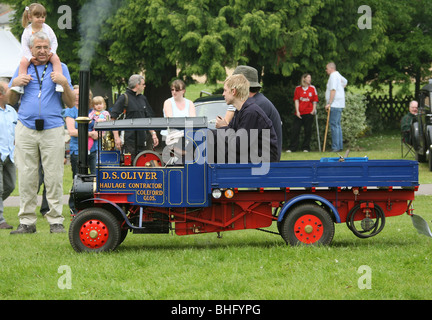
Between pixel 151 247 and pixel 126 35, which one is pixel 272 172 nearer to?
pixel 151 247

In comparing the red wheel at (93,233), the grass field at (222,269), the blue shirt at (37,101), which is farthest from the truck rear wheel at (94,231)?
the blue shirt at (37,101)

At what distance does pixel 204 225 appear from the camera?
833cm

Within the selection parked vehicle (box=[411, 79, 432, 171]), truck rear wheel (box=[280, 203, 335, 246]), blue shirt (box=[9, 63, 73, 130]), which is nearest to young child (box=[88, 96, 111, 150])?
blue shirt (box=[9, 63, 73, 130])

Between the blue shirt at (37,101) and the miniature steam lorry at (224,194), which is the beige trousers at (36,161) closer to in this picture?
the blue shirt at (37,101)

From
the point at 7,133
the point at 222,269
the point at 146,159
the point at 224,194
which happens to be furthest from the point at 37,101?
the point at 222,269

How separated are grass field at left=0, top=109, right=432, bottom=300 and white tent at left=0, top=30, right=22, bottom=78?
15.2m

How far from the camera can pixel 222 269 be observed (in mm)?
7172

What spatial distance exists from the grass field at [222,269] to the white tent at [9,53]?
1523 centimetres

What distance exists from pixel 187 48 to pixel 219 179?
14.0 metres

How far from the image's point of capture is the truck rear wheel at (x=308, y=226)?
8094mm

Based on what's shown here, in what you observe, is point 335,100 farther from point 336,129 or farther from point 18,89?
point 18,89

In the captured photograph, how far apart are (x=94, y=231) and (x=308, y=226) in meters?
2.27

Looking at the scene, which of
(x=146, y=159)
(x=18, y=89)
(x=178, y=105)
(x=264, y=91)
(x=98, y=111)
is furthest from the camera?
(x=264, y=91)
